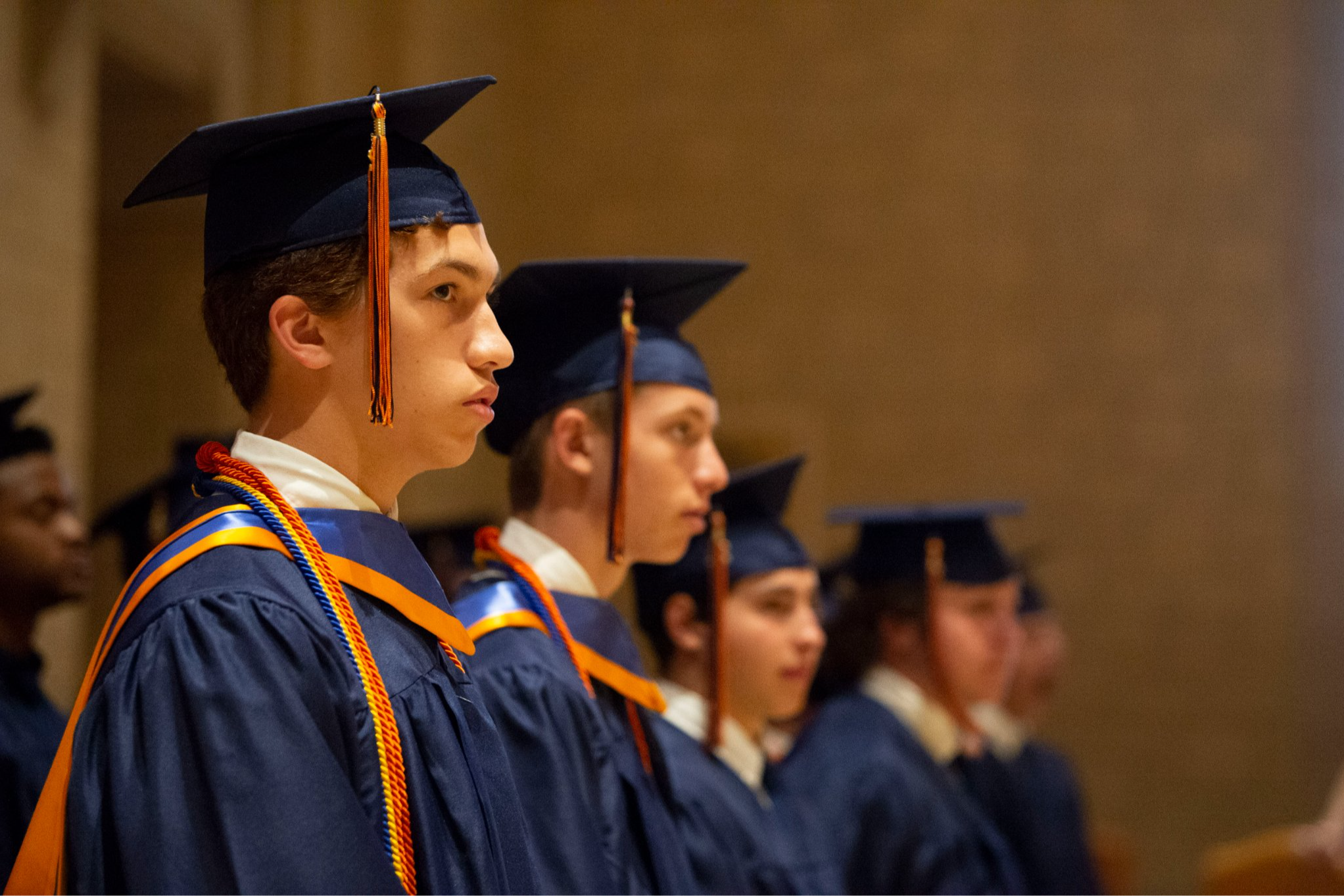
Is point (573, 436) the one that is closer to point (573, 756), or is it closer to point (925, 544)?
point (573, 756)

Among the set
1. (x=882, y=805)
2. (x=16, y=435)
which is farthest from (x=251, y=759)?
(x=882, y=805)

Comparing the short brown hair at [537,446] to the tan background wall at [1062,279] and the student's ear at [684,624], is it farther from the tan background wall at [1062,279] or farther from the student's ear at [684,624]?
the tan background wall at [1062,279]

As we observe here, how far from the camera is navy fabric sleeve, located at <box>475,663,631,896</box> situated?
196 cm

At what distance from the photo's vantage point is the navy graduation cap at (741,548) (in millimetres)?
3250

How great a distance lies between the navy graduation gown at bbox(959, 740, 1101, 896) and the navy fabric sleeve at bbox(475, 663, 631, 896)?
9.85 ft

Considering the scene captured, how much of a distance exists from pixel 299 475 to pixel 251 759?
367 millimetres

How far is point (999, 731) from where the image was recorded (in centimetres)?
557

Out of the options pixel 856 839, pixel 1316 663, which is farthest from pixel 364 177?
pixel 1316 663

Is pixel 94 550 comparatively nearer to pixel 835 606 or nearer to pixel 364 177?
pixel 835 606

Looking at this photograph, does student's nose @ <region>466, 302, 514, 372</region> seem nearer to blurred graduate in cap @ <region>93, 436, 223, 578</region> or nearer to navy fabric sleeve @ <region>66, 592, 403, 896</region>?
navy fabric sleeve @ <region>66, 592, 403, 896</region>

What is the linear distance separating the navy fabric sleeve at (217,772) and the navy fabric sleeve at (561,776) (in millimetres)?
604

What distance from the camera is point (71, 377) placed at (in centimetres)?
439

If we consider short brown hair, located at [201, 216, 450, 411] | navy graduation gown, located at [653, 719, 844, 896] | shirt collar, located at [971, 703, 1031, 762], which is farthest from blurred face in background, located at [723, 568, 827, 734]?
shirt collar, located at [971, 703, 1031, 762]

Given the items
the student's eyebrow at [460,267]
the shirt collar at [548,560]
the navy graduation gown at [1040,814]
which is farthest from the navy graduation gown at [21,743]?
the navy graduation gown at [1040,814]
